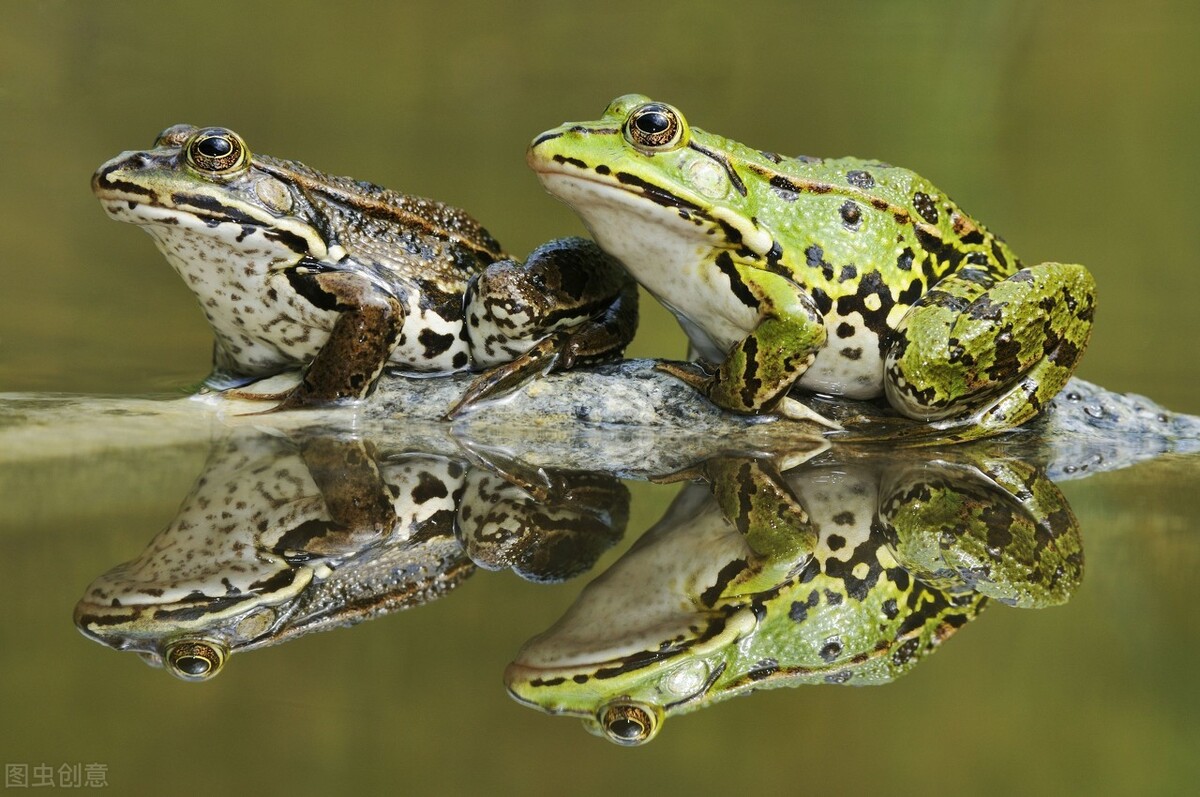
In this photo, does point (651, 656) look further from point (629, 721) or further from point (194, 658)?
point (194, 658)

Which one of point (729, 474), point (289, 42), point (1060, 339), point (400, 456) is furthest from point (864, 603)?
point (289, 42)

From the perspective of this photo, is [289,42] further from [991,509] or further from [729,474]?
[991,509]

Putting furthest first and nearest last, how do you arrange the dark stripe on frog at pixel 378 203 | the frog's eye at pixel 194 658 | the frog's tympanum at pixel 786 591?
the dark stripe on frog at pixel 378 203
the frog's tympanum at pixel 786 591
the frog's eye at pixel 194 658

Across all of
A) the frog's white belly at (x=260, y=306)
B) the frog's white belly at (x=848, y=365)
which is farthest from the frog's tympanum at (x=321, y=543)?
the frog's white belly at (x=848, y=365)

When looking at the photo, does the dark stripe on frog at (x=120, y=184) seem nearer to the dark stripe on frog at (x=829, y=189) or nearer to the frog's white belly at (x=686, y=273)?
the frog's white belly at (x=686, y=273)

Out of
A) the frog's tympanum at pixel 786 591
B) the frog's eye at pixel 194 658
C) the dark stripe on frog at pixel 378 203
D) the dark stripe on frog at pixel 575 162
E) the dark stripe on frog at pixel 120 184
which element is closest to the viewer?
the frog's eye at pixel 194 658

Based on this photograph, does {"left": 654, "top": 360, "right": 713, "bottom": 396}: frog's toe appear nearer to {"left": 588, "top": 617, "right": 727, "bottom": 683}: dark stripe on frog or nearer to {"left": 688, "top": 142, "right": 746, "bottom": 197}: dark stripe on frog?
{"left": 688, "top": 142, "right": 746, "bottom": 197}: dark stripe on frog
